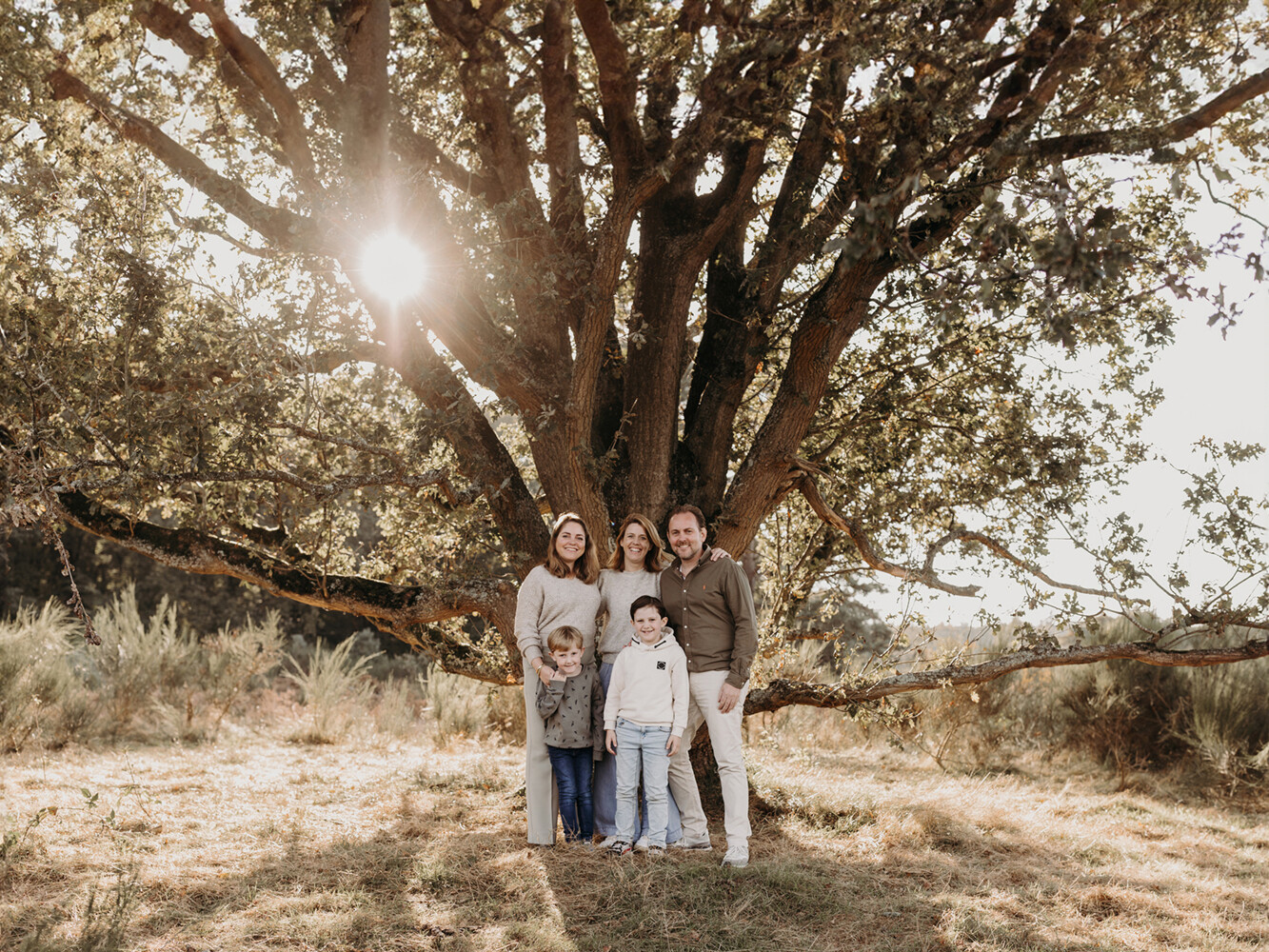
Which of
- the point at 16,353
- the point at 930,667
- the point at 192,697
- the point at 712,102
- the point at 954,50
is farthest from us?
the point at 192,697

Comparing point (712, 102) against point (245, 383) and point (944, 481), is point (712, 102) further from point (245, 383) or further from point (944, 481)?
point (944, 481)

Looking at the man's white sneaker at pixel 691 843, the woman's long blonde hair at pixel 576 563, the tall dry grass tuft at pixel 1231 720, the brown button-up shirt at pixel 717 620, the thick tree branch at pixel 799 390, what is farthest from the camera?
the tall dry grass tuft at pixel 1231 720

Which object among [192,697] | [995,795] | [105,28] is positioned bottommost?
[995,795]

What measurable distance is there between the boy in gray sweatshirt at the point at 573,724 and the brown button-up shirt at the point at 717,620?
0.61 m

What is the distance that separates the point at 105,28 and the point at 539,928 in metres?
6.87

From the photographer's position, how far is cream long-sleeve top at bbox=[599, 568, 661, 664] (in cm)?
549

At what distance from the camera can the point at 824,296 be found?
20.8 feet

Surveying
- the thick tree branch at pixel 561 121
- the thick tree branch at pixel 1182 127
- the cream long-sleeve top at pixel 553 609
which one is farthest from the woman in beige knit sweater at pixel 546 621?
the thick tree branch at pixel 1182 127

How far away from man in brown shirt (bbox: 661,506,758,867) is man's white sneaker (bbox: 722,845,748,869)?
0.8 inches

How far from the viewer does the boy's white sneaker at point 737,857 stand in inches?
192

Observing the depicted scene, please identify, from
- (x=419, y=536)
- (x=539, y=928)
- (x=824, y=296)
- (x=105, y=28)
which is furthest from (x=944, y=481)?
(x=105, y=28)

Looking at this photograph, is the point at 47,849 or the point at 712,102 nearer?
the point at 47,849

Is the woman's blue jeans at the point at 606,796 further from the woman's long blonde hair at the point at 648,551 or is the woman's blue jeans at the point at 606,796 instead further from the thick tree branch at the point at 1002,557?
the thick tree branch at the point at 1002,557

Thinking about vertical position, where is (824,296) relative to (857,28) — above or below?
below
